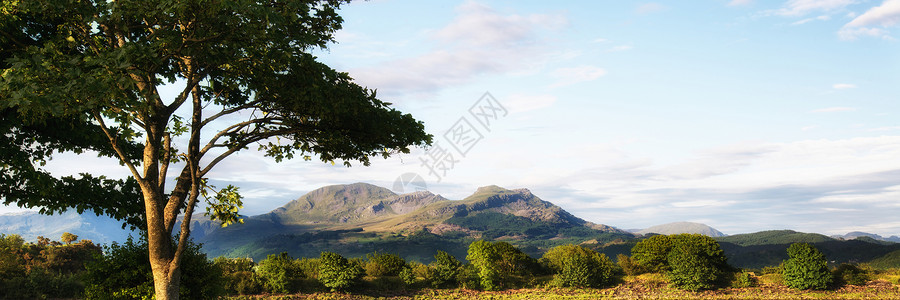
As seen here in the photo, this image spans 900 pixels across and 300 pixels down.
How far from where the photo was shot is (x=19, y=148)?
48.2ft

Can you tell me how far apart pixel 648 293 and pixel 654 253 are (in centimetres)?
983

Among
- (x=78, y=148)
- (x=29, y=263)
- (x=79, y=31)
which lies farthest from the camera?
(x=29, y=263)

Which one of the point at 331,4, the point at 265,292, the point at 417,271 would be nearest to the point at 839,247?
the point at 417,271

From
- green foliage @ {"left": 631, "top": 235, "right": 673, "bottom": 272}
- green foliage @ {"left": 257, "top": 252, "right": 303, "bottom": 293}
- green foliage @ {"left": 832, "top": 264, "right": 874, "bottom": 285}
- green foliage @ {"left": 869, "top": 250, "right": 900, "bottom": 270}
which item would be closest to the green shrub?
green foliage @ {"left": 832, "top": 264, "right": 874, "bottom": 285}

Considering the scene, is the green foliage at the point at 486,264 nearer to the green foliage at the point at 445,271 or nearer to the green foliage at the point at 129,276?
the green foliage at the point at 445,271

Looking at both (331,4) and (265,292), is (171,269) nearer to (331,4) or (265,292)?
(331,4)

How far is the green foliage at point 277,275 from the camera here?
46.6 metres

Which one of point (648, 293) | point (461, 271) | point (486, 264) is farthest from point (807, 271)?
point (461, 271)

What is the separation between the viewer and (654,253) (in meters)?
59.8

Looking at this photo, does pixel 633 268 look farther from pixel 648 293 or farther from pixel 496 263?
pixel 496 263

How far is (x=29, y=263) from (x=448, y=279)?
138 ft

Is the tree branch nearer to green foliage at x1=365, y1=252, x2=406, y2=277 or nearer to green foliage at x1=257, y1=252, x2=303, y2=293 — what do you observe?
green foliage at x1=257, y1=252, x2=303, y2=293

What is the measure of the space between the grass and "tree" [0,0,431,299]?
3025 cm

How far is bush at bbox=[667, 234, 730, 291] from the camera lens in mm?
50469
